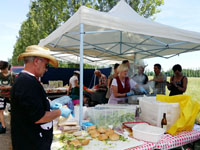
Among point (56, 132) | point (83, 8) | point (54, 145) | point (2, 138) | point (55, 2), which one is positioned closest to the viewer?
point (54, 145)

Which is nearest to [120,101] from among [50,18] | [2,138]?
[2,138]

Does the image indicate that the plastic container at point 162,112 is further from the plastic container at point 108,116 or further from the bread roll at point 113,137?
the bread roll at point 113,137

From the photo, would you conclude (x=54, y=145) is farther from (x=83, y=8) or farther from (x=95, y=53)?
(x=95, y=53)

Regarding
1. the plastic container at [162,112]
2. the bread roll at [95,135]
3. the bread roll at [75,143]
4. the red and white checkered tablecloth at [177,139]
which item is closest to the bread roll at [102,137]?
the bread roll at [95,135]

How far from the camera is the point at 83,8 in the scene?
197 centimetres

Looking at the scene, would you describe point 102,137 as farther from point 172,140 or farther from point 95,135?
point 172,140

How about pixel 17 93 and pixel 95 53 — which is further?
pixel 95 53

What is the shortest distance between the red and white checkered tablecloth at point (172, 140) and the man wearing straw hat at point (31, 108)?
798 mm

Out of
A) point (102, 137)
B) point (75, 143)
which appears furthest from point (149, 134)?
point (75, 143)

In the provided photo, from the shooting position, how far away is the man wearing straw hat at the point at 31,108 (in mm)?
1114

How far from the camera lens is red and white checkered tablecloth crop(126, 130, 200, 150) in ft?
5.07

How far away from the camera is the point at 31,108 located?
111cm

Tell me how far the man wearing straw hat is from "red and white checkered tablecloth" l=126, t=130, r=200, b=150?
2.62 feet

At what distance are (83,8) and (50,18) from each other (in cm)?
1011
